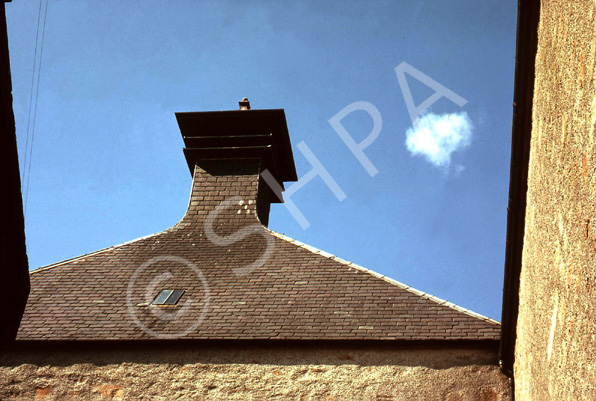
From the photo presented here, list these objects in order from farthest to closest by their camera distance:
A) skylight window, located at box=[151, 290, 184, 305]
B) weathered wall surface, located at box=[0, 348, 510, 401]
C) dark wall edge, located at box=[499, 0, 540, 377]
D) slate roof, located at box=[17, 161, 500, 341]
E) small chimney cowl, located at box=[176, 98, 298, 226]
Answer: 1. small chimney cowl, located at box=[176, 98, 298, 226]
2. skylight window, located at box=[151, 290, 184, 305]
3. slate roof, located at box=[17, 161, 500, 341]
4. weathered wall surface, located at box=[0, 348, 510, 401]
5. dark wall edge, located at box=[499, 0, 540, 377]

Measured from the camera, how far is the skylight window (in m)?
8.27

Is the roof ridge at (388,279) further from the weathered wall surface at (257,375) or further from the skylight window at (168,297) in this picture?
the skylight window at (168,297)

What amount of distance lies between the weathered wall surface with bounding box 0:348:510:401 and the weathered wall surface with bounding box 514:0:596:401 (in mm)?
1334

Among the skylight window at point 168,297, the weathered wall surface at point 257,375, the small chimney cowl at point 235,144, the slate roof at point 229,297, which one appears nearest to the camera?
the weathered wall surface at point 257,375

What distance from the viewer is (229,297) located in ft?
27.2

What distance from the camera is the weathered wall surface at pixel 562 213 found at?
3.47 meters

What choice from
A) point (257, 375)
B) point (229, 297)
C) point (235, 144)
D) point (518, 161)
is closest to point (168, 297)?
point (229, 297)

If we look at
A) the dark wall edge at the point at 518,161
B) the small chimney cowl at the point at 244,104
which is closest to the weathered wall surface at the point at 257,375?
the dark wall edge at the point at 518,161

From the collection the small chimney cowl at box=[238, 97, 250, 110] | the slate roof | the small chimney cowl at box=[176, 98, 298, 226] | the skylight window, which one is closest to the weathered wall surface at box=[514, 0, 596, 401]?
the slate roof

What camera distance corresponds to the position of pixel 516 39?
529 cm

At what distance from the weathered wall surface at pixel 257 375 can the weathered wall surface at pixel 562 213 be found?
1334 mm

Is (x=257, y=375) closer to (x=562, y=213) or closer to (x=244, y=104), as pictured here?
(x=562, y=213)

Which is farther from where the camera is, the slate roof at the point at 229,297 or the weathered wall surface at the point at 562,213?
the slate roof at the point at 229,297

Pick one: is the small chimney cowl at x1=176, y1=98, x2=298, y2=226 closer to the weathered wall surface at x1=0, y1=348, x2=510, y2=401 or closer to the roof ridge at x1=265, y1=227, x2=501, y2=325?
the roof ridge at x1=265, y1=227, x2=501, y2=325
